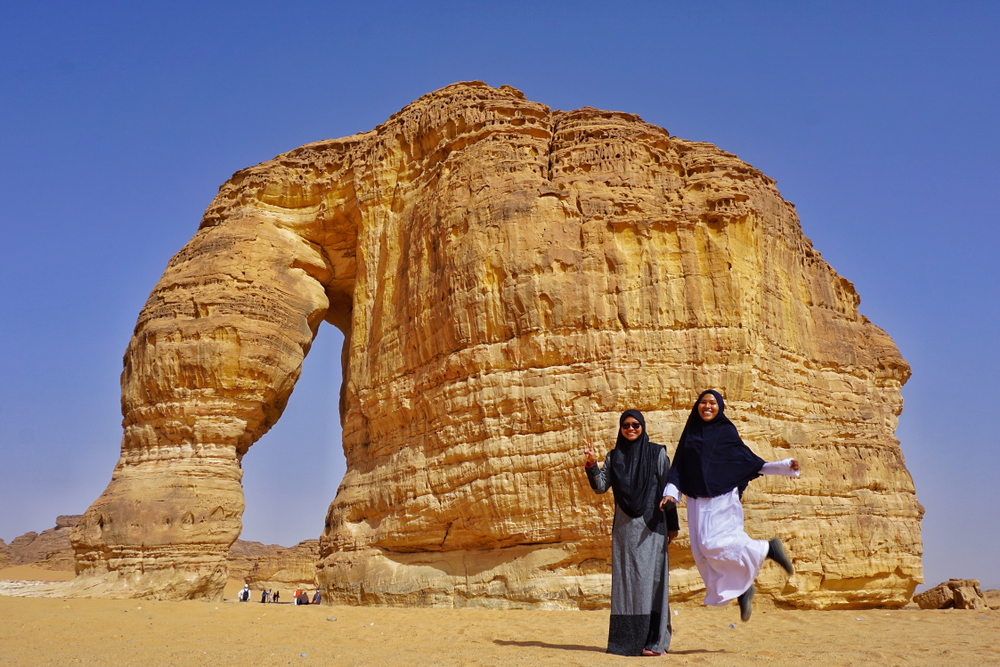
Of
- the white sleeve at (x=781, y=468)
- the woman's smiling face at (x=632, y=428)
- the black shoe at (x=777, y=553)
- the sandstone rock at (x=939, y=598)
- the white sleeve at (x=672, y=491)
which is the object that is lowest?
the sandstone rock at (x=939, y=598)

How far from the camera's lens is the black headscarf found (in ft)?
20.8

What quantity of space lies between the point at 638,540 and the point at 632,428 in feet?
3.11

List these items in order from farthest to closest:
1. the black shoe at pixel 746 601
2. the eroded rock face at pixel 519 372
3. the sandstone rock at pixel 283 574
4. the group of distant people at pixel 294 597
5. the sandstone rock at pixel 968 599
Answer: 1. the sandstone rock at pixel 283 574
2. the group of distant people at pixel 294 597
3. the sandstone rock at pixel 968 599
4. the eroded rock face at pixel 519 372
5. the black shoe at pixel 746 601

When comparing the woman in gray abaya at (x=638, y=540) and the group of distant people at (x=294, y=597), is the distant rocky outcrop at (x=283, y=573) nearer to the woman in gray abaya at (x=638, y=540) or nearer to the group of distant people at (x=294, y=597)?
the group of distant people at (x=294, y=597)

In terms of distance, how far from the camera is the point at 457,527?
1230cm

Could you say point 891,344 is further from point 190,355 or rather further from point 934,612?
point 190,355

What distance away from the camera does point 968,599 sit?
1387 centimetres

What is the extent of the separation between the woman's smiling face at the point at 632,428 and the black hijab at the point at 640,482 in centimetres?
3

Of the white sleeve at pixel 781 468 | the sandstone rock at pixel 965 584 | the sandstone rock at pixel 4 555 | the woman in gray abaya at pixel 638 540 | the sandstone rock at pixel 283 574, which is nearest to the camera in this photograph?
the white sleeve at pixel 781 468

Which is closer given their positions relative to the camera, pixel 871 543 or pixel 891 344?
pixel 871 543

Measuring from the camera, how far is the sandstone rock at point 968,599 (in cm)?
1375

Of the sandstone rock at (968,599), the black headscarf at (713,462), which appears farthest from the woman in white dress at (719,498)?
the sandstone rock at (968,599)

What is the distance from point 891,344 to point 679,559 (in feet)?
24.2

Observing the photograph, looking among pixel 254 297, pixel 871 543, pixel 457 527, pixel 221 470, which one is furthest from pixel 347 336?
pixel 871 543
